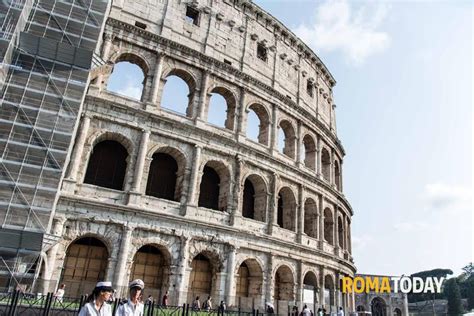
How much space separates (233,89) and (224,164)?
13.7 feet

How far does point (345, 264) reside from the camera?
816 inches

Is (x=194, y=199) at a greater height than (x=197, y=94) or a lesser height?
lesser

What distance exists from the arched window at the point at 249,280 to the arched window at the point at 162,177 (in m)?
4.56

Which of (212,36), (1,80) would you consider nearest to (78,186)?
(1,80)

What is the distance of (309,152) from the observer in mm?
20953

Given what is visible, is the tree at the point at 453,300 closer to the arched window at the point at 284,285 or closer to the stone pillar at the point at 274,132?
the arched window at the point at 284,285

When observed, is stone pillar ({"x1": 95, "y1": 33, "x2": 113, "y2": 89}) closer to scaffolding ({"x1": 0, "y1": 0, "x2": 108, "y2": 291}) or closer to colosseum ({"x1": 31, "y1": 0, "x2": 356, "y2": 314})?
colosseum ({"x1": 31, "y1": 0, "x2": 356, "y2": 314})

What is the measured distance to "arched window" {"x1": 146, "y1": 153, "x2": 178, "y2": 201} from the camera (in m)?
14.4

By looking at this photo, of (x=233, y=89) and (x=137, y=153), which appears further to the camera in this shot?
(x=233, y=89)

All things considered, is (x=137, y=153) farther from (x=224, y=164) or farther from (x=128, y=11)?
(x=128, y=11)

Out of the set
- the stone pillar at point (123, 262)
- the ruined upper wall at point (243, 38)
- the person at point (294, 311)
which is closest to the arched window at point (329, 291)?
the person at point (294, 311)

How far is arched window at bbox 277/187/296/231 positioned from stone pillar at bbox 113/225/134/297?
27.1ft

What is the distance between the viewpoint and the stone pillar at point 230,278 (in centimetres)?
1362

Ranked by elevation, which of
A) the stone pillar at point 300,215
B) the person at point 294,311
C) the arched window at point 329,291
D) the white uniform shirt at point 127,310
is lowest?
the person at point 294,311
